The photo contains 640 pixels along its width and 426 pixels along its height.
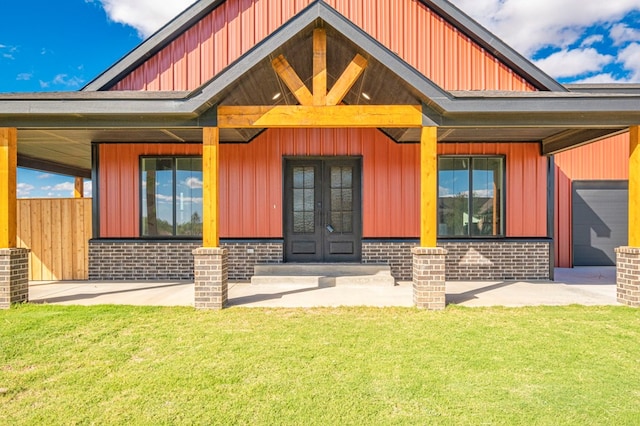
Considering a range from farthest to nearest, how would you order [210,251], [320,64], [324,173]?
1. [324,173]
2. [210,251]
3. [320,64]

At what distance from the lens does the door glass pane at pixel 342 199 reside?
28.1 feet

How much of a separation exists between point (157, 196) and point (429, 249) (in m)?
6.32

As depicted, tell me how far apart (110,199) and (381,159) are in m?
6.33

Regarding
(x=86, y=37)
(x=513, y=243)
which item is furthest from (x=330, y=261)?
(x=86, y=37)

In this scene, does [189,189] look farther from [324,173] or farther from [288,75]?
[288,75]

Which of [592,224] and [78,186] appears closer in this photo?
[592,224]

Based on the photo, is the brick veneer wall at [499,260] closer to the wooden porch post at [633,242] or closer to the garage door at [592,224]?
the wooden porch post at [633,242]

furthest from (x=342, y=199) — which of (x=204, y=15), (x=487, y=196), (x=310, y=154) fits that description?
(x=204, y=15)

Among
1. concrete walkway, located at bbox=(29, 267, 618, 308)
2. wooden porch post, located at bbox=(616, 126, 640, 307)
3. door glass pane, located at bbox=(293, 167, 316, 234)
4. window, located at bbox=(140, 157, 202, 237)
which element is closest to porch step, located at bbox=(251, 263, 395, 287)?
concrete walkway, located at bbox=(29, 267, 618, 308)

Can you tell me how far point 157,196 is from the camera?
28.2 feet

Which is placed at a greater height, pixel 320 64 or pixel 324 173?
pixel 320 64

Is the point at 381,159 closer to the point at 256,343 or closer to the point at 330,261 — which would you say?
the point at 330,261

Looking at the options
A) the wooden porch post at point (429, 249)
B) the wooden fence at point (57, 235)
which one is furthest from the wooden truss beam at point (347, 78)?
the wooden fence at point (57, 235)

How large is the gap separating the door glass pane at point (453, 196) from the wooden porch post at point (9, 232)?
26.7ft
